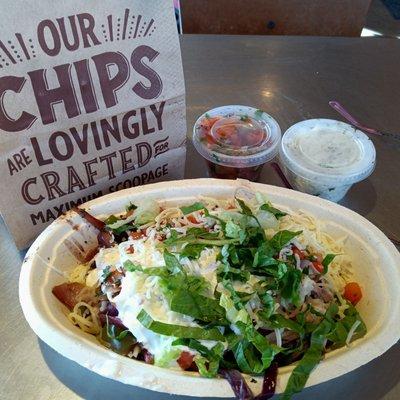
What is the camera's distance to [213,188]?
1.30 meters

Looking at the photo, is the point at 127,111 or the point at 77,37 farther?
the point at 127,111

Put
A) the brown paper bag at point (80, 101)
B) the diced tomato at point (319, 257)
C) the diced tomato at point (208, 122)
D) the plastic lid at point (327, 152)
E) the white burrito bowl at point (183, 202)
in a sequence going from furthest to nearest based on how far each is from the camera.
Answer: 1. the diced tomato at point (208, 122)
2. the plastic lid at point (327, 152)
3. the diced tomato at point (319, 257)
4. the brown paper bag at point (80, 101)
5. the white burrito bowl at point (183, 202)

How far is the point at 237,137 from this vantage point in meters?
1.47

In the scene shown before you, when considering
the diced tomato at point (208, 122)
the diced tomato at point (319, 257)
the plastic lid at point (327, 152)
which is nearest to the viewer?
the diced tomato at point (319, 257)

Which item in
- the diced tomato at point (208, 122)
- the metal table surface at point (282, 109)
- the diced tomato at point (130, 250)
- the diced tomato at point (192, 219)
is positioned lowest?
the metal table surface at point (282, 109)

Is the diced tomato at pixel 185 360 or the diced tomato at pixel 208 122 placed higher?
the diced tomato at pixel 208 122

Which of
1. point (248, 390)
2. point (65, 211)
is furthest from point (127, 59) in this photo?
point (248, 390)

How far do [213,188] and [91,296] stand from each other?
1.42 feet

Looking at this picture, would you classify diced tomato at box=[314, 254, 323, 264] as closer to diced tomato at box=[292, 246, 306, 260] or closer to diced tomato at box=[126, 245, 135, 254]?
diced tomato at box=[292, 246, 306, 260]

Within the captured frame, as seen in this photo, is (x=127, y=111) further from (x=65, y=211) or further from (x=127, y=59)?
(x=65, y=211)

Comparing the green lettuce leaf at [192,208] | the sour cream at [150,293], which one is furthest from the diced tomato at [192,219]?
the sour cream at [150,293]

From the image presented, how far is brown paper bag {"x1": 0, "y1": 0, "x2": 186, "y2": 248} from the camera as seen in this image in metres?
1.04

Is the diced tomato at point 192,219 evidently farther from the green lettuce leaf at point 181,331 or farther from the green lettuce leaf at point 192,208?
the green lettuce leaf at point 181,331

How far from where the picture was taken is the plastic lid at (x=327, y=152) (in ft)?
4.57
